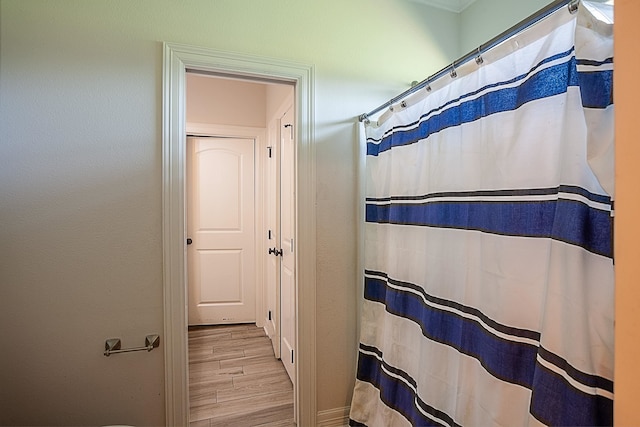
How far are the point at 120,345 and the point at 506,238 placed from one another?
1692 mm

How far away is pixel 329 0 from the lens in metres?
1.73

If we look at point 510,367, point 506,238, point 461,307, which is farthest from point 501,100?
point 510,367

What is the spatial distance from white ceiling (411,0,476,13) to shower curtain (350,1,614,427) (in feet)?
3.09

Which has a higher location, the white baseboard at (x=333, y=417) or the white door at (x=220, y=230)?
the white door at (x=220, y=230)

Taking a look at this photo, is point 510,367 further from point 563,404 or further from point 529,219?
point 529,219

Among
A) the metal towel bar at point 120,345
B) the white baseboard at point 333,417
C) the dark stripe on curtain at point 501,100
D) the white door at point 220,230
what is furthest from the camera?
the white door at point 220,230

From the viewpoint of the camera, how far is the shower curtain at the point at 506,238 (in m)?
0.73

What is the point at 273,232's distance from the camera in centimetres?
280

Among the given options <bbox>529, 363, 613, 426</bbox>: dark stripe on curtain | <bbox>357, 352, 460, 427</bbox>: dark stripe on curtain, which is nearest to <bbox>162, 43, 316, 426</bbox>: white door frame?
<bbox>357, 352, 460, 427</bbox>: dark stripe on curtain

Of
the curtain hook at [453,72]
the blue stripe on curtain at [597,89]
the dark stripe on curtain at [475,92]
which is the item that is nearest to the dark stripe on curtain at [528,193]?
the blue stripe on curtain at [597,89]

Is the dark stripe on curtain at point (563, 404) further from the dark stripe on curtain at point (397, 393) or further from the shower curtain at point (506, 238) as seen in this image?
the dark stripe on curtain at point (397, 393)

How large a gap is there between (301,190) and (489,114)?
0.97m

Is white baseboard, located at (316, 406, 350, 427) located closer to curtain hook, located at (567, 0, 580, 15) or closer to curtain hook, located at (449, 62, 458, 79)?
curtain hook, located at (449, 62, 458, 79)

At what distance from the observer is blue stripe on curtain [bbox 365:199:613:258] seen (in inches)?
28.9
